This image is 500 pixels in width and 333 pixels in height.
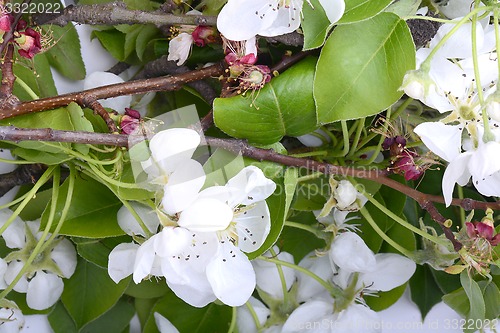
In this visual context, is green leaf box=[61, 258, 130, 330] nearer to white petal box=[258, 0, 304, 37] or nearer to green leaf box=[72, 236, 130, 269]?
green leaf box=[72, 236, 130, 269]

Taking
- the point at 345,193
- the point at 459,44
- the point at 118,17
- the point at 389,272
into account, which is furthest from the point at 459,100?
the point at 118,17

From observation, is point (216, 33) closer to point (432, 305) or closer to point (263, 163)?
point (263, 163)

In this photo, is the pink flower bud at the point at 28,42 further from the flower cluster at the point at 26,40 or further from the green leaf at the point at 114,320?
the green leaf at the point at 114,320

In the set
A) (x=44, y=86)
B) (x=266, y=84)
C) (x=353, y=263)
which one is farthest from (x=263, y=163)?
(x=44, y=86)

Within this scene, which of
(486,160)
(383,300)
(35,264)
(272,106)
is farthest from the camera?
(383,300)

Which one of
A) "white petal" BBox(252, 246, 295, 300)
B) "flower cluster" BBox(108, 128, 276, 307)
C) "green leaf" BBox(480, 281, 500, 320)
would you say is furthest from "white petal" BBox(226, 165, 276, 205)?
"green leaf" BBox(480, 281, 500, 320)

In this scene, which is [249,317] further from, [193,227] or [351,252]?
[193,227]
